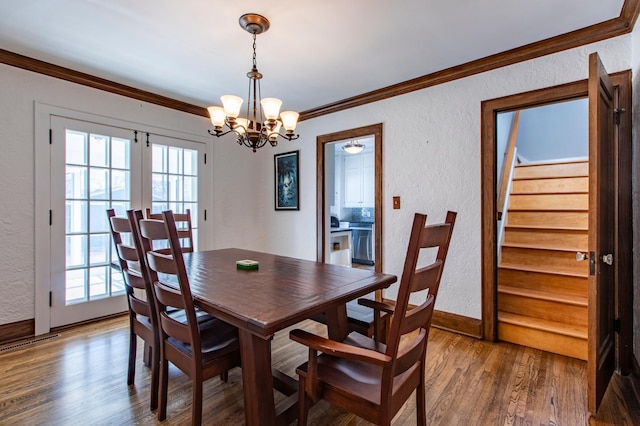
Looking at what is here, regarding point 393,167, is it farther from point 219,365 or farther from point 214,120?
point 219,365

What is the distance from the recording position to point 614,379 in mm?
2002

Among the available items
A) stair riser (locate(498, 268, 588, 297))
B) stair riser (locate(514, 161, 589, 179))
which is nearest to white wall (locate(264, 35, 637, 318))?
stair riser (locate(498, 268, 588, 297))

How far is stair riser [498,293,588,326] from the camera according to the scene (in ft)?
7.99

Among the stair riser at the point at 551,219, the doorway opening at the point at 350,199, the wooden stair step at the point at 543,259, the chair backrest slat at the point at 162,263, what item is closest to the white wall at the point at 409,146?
the doorway opening at the point at 350,199

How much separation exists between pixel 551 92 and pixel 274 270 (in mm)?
2460

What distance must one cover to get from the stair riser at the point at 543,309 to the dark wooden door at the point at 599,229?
63 cm

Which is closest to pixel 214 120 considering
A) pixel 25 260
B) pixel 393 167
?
pixel 393 167

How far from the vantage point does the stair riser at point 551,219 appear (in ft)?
10.2

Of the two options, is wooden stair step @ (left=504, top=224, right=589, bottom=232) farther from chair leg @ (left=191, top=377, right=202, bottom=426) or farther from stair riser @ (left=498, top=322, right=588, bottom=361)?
chair leg @ (left=191, top=377, right=202, bottom=426)

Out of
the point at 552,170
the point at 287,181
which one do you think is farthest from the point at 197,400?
the point at 552,170

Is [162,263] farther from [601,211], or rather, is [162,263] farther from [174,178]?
[174,178]

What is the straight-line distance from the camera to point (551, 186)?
3.64 meters

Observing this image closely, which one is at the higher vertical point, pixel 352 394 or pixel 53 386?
pixel 352 394

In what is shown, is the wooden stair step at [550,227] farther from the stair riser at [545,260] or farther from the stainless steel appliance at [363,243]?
the stainless steel appliance at [363,243]
